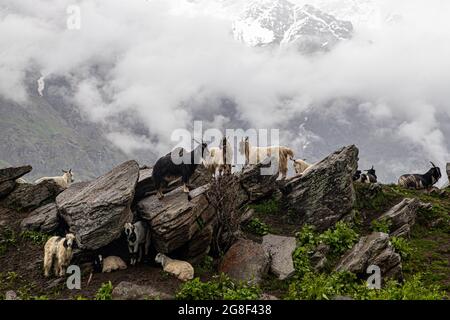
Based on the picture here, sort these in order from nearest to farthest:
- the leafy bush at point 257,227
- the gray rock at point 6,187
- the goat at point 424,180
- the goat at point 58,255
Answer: the goat at point 58,255 → the leafy bush at point 257,227 → the gray rock at point 6,187 → the goat at point 424,180

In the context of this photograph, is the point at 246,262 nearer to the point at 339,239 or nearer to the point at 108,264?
the point at 339,239

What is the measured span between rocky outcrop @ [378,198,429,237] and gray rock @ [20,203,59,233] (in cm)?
1663

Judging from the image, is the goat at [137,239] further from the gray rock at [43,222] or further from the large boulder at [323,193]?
the large boulder at [323,193]

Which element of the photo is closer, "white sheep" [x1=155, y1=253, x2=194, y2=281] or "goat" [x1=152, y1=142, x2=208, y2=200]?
"white sheep" [x1=155, y1=253, x2=194, y2=281]

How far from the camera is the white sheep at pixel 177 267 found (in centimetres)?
1923

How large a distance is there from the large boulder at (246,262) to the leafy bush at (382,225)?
721 cm

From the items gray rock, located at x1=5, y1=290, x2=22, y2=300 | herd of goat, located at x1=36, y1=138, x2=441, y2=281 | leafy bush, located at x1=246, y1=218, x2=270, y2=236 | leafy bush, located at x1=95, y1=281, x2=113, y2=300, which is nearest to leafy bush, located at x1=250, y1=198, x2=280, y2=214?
leafy bush, located at x1=246, y1=218, x2=270, y2=236

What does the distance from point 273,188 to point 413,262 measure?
29.3 ft

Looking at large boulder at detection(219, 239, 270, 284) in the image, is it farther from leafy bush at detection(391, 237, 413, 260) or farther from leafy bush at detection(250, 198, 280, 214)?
leafy bush at detection(391, 237, 413, 260)

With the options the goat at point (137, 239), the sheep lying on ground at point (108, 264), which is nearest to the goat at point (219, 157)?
the goat at point (137, 239)

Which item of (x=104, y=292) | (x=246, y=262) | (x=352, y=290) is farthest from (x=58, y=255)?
(x=352, y=290)

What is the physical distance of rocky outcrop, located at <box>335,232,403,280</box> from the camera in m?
18.9
